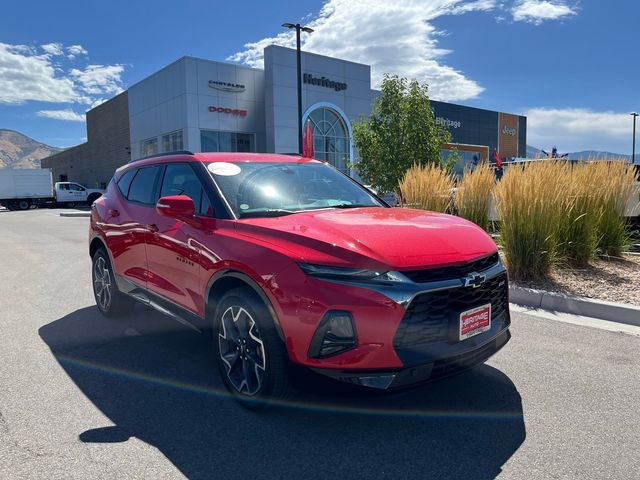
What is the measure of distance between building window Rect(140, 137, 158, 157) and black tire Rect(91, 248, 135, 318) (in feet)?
93.4

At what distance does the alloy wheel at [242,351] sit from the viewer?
3.15 metres

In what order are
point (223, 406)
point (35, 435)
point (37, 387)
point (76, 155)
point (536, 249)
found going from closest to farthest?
point (35, 435) → point (223, 406) → point (37, 387) → point (536, 249) → point (76, 155)

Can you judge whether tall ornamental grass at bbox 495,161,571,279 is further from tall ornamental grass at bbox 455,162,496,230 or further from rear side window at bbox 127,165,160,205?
rear side window at bbox 127,165,160,205

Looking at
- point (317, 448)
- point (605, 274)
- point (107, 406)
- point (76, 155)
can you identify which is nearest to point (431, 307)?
point (317, 448)

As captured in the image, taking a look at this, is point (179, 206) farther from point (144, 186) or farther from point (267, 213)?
point (144, 186)

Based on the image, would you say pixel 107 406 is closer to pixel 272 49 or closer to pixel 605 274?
pixel 605 274

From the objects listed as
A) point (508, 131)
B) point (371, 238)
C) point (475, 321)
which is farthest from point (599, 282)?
point (508, 131)

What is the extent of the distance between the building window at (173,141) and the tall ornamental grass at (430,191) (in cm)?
2222

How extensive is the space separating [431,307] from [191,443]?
1.65 meters

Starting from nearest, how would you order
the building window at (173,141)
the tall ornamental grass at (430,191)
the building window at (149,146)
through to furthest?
1. the tall ornamental grass at (430,191)
2. the building window at (173,141)
3. the building window at (149,146)

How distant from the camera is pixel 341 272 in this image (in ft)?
9.10

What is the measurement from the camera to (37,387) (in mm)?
3773

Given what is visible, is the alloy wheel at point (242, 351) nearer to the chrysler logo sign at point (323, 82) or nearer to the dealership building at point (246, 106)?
the dealership building at point (246, 106)

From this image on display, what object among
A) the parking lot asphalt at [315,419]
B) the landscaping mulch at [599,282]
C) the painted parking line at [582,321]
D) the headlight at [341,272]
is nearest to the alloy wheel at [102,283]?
the parking lot asphalt at [315,419]
